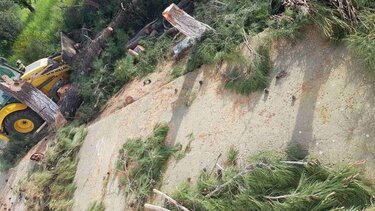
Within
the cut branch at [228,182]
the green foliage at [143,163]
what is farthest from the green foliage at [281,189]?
the green foliage at [143,163]

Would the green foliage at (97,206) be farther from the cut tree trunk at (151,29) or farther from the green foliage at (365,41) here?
the green foliage at (365,41)

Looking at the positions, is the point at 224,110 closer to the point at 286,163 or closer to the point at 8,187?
the point at 286,163

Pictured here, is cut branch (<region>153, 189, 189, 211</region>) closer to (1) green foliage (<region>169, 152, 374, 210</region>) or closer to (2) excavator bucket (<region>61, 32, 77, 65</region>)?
(1) green foliage (<region>169, 152, 374, 210</region>)

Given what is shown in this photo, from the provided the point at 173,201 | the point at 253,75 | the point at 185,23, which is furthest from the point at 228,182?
the point at 185,23

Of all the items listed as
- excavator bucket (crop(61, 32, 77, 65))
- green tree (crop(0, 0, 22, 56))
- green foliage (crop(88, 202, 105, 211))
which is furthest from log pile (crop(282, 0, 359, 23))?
green tree (crop(0, 0, 22, 56))

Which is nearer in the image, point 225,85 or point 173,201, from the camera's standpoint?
point 173,201

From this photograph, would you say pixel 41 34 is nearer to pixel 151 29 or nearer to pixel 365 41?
pixel 151 29
